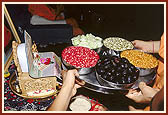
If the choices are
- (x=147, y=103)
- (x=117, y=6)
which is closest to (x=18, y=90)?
(x=147, y=103)

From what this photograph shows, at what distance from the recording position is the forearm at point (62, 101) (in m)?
1.86

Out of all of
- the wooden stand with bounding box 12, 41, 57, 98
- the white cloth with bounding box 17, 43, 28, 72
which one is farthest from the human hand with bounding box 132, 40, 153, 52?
the white cloth with bounding box 17, 43, 28, 72

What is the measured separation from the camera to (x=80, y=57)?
2.45m

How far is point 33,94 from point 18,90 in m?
0.23

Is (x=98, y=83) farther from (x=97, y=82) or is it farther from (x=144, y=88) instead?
(x=144, y=88)

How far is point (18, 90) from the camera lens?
2.35 meters

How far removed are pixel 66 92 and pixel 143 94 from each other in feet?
2.94

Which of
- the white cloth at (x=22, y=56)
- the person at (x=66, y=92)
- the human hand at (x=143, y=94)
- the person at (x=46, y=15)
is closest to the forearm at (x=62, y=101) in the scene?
the person at (x=66, y=92)

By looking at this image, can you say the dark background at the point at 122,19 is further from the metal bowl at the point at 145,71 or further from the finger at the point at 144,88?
the finger at the point at 144,88

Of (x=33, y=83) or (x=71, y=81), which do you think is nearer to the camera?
(x=71, y=81)

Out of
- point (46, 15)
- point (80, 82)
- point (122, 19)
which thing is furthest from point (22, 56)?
point (122, 19)

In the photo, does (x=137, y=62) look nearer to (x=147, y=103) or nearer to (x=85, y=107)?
(x=147, y=103)

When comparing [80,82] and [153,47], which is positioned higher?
[153,47]

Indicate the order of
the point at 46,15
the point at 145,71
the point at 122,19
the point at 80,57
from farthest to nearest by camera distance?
the point at 122,19
the point at 46,15
the point at 80,57
the point at 145,71
